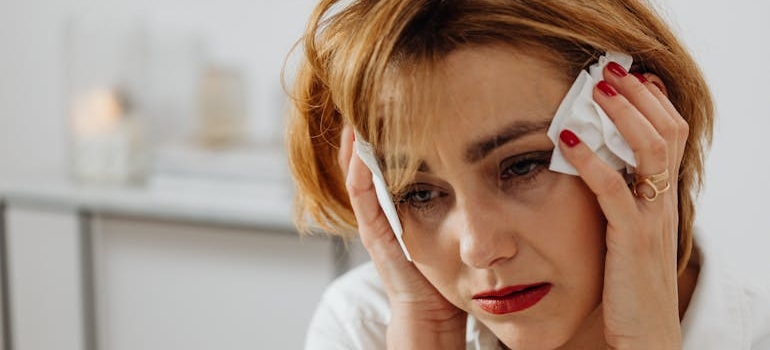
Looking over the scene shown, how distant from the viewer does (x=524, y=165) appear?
0.99m

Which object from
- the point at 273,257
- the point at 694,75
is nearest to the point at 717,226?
the point at 273,257

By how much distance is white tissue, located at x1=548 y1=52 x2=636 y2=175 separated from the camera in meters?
0.96

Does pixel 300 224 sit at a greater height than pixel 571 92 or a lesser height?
lesser

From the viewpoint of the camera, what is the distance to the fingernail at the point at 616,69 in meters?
0.99

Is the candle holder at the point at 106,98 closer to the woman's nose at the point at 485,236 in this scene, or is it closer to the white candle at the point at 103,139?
the white candle at the point at 103,139

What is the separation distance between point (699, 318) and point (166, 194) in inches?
55.7

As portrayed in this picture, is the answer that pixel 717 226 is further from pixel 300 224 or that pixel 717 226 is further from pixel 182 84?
pixel 182 84

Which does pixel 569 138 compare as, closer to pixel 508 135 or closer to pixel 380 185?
pixel 508 135

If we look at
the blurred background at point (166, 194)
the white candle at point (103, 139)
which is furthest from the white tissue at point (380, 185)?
the white candle at point (103, 139)

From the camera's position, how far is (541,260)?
1018 millimetres

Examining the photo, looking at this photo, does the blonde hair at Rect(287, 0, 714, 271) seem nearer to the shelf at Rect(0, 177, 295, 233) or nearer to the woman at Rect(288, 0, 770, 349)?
the woman at Rect(288, 0, 770, 349)

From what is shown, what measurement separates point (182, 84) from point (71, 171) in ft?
1.09

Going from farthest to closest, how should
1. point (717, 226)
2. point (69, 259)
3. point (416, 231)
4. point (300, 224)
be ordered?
point (69, 259) → point (717, 226) → point (300, 224) → point (416, 231)

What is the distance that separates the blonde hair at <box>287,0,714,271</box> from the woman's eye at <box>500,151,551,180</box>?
81 mm
